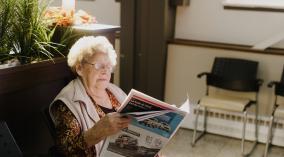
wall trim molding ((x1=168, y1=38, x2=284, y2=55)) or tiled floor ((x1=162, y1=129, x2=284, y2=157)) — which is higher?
wall trim molding ((x1=168, y1=38, x2=284, y2=55))

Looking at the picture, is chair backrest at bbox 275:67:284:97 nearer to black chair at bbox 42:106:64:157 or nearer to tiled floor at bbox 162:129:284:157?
tiled floor at bbox 162:129:284:157

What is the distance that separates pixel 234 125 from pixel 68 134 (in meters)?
2.48

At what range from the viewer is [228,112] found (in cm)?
383

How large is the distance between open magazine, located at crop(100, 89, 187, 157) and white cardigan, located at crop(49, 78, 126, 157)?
12cm

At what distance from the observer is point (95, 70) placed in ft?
6.16

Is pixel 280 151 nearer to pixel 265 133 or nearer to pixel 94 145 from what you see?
pixel 265 133

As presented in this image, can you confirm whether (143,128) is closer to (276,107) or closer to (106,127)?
(106,127)

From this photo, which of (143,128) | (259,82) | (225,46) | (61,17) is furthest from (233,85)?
(143,128)

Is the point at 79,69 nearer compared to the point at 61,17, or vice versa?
the point at 79,69

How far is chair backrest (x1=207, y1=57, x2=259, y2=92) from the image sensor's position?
11.7 ft

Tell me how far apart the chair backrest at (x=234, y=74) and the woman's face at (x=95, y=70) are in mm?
1978

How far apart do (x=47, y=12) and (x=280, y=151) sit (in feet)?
8.41

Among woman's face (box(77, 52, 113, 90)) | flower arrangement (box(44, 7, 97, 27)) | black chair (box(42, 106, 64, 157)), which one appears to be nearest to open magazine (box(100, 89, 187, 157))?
black chair (box(42, 106, 64, 157))

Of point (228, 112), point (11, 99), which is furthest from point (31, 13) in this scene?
point (228, 112)
